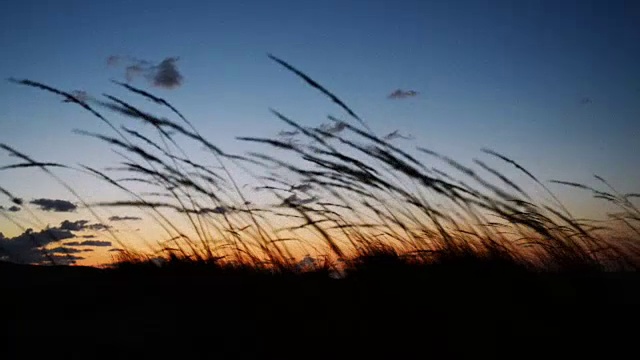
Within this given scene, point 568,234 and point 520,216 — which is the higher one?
point 520,216

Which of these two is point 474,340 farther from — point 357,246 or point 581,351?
point 357,246

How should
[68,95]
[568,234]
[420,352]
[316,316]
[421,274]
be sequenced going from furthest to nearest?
[68,95], [568,234], [421,274], [316,316], [420,352]

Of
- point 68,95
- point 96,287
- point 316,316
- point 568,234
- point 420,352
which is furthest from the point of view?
point 68,95

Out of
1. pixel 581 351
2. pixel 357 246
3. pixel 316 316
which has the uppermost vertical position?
pixel 357 246

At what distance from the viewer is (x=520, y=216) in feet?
6.15

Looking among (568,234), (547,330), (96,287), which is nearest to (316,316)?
(547,330)

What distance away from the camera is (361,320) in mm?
1078

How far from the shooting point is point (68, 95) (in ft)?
6.91

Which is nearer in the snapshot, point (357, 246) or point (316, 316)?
point (316, 316)

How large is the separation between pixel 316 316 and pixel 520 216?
3.48 feet

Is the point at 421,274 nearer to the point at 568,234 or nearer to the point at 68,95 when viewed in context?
the point at 568,234

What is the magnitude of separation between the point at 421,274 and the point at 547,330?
0.35 metres

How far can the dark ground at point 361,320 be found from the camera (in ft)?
3.28

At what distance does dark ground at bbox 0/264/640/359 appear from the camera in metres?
1.00
